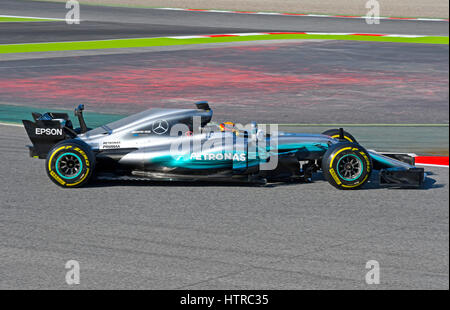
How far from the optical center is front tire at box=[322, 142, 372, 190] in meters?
A: 10.5

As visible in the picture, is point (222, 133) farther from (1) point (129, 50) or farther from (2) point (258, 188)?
(1) point (129, 50)

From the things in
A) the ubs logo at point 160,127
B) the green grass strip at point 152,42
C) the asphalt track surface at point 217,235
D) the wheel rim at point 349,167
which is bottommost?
the asphalt track surface at point 217,235

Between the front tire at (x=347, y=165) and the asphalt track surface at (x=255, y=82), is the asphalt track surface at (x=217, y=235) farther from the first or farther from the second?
the asphalt track surface at (x=255, y=82)

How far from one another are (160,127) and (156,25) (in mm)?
28594

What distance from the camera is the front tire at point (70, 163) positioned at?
10586 millimetres

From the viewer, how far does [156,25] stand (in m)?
38.8

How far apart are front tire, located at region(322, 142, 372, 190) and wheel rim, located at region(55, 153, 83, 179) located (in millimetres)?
3295

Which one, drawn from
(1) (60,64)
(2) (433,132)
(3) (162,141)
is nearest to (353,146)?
(3) (162,141)

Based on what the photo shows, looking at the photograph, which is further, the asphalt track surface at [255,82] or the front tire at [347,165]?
the asphalt track surface at [255,82]

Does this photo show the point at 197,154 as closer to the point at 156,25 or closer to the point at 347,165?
the point at 347,165

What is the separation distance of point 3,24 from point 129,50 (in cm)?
1130

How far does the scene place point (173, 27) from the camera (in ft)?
124

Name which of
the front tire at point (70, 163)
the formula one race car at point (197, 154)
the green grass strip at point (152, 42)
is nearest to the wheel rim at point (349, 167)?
the formula one race car at point (197, 154)

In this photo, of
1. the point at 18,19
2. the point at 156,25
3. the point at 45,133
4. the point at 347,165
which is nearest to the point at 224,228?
the point at 347,165
